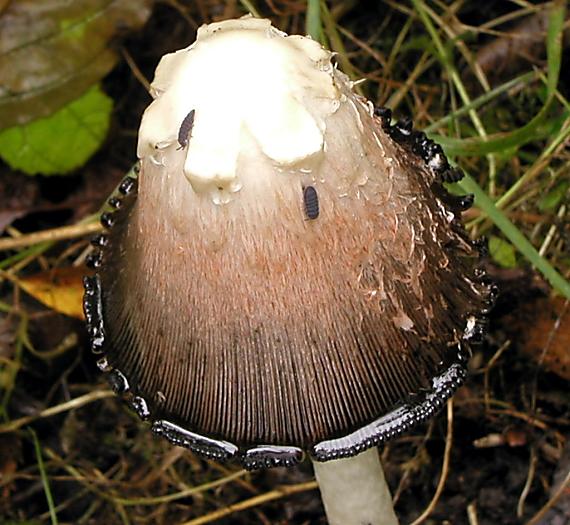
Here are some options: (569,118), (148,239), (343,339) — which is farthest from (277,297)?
(569,118)

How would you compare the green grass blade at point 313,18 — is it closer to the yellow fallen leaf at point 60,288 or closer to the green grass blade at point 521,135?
the green grass blade at point 521,135

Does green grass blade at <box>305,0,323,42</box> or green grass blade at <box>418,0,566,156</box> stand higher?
green grass blade at <box>305,0,323,42</box>

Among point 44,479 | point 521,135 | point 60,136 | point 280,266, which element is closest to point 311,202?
point 280,266

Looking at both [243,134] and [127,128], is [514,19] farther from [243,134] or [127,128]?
[243,134]

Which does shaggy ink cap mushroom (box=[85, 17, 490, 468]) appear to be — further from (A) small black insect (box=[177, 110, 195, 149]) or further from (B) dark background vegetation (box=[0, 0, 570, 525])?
(B) dark background vegetation (box=[0, 0, 570, 525])

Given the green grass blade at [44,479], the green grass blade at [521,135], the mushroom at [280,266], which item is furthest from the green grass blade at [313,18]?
the green grass blade at [44,479]

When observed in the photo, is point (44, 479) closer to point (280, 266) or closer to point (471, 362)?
point (471, 362)

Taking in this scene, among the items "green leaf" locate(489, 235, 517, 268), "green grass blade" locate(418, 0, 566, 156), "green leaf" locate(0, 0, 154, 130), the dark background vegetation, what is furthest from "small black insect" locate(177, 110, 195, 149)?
"green leaf" locate(0, 0, 154, 130)
